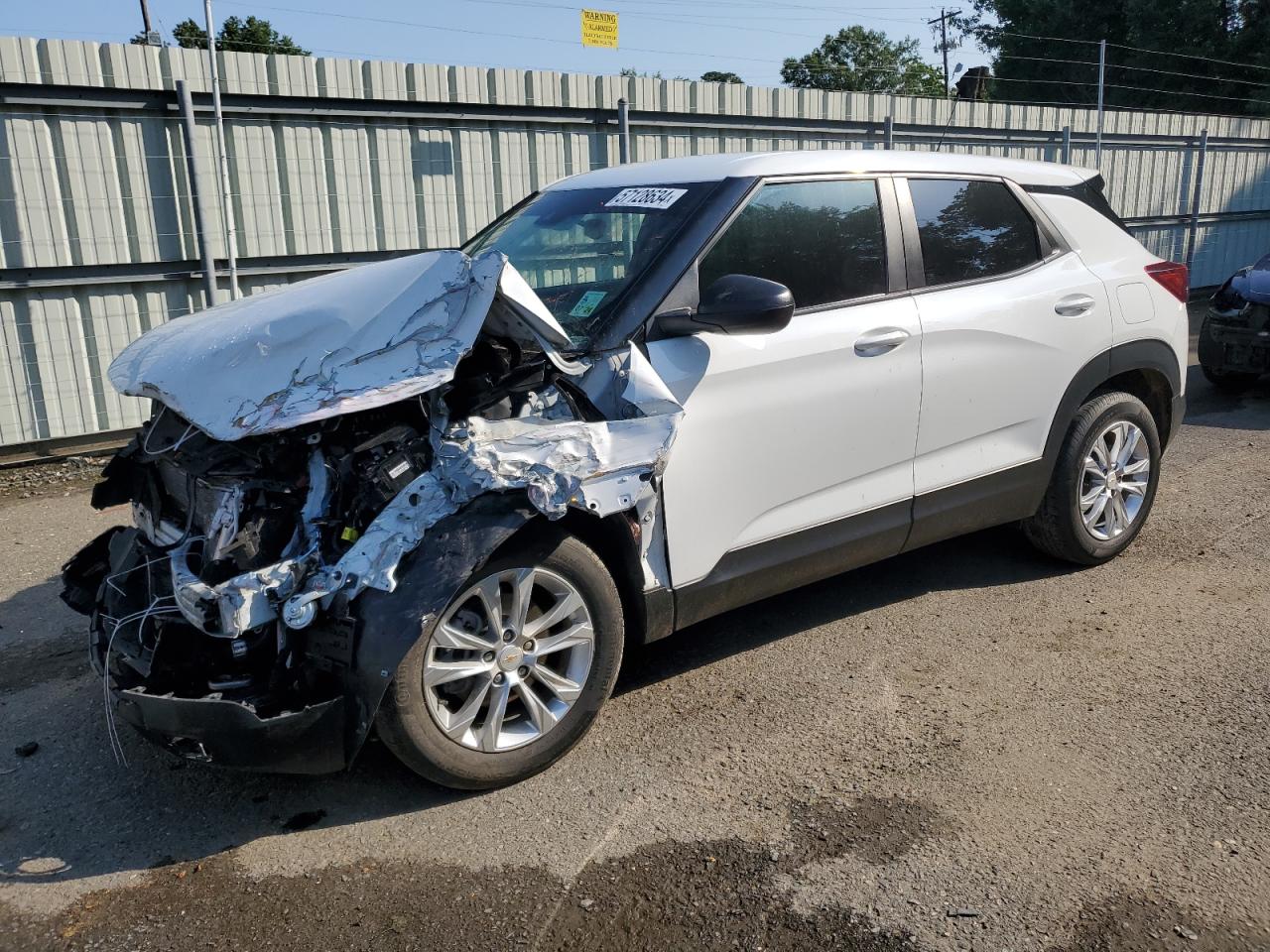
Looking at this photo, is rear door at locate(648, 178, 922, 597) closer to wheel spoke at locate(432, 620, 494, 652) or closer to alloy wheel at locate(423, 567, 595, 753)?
alloy wheel at locate(423, 567, 595, 753)

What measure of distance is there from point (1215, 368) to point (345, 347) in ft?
27.4

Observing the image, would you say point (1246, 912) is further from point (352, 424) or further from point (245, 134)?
point (245, 134)

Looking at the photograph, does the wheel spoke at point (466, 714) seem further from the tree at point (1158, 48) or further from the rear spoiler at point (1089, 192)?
the tree at point (1158, 48)

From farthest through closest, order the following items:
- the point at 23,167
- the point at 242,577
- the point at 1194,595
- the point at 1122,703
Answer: the point at 23,167, the point at 1194,595, the point at 1122,703, the point at 242,577

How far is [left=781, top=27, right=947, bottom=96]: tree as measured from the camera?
58.1 m

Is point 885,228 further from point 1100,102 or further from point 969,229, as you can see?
point 1100,102

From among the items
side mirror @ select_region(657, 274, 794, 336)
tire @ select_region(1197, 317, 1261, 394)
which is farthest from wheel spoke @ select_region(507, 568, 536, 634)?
tire @ select_region(1197, 317, 1261, 394)

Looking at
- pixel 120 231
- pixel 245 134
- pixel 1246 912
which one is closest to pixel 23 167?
pixel 120 231

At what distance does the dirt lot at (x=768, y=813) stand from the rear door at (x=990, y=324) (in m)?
0.79

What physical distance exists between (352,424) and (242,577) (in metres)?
0.58

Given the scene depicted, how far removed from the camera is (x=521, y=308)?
3.15 metres

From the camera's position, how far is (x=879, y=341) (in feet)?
13.1

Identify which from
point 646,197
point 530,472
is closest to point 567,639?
point 530,472

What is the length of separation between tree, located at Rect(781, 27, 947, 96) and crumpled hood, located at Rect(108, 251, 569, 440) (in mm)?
58806
